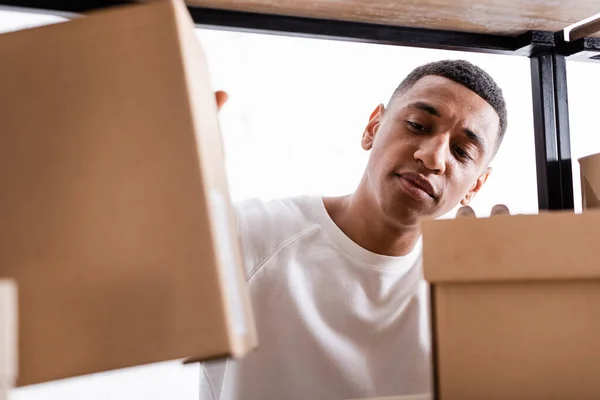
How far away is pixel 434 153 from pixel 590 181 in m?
0.29

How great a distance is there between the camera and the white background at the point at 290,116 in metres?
1.34

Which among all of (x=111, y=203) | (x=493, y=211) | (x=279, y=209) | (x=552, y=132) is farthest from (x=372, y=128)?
(x=111, y=203)

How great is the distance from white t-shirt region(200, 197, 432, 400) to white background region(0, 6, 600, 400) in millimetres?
194

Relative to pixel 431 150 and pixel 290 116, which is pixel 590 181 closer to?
pixel 431 150

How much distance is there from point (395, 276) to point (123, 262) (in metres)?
0.77

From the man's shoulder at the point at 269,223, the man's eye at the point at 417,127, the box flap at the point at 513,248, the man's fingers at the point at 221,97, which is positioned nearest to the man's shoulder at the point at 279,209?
the man's shoulder at the point at 269,223

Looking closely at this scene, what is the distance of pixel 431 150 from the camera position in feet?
3.73

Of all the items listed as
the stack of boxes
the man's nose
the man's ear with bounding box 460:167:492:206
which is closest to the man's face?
the man's nose

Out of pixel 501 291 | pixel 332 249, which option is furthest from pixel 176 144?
pixel 332 249

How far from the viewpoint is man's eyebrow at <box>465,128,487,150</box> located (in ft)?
3.82

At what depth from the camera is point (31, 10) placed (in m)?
0.74

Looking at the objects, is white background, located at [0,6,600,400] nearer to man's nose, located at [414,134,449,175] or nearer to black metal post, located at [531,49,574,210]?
man's nose, located at [414,134,449,175]

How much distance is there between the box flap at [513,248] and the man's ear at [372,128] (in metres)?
0.77

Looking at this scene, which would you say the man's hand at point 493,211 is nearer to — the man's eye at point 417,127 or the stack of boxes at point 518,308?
the stack of boxes at point 518,308
